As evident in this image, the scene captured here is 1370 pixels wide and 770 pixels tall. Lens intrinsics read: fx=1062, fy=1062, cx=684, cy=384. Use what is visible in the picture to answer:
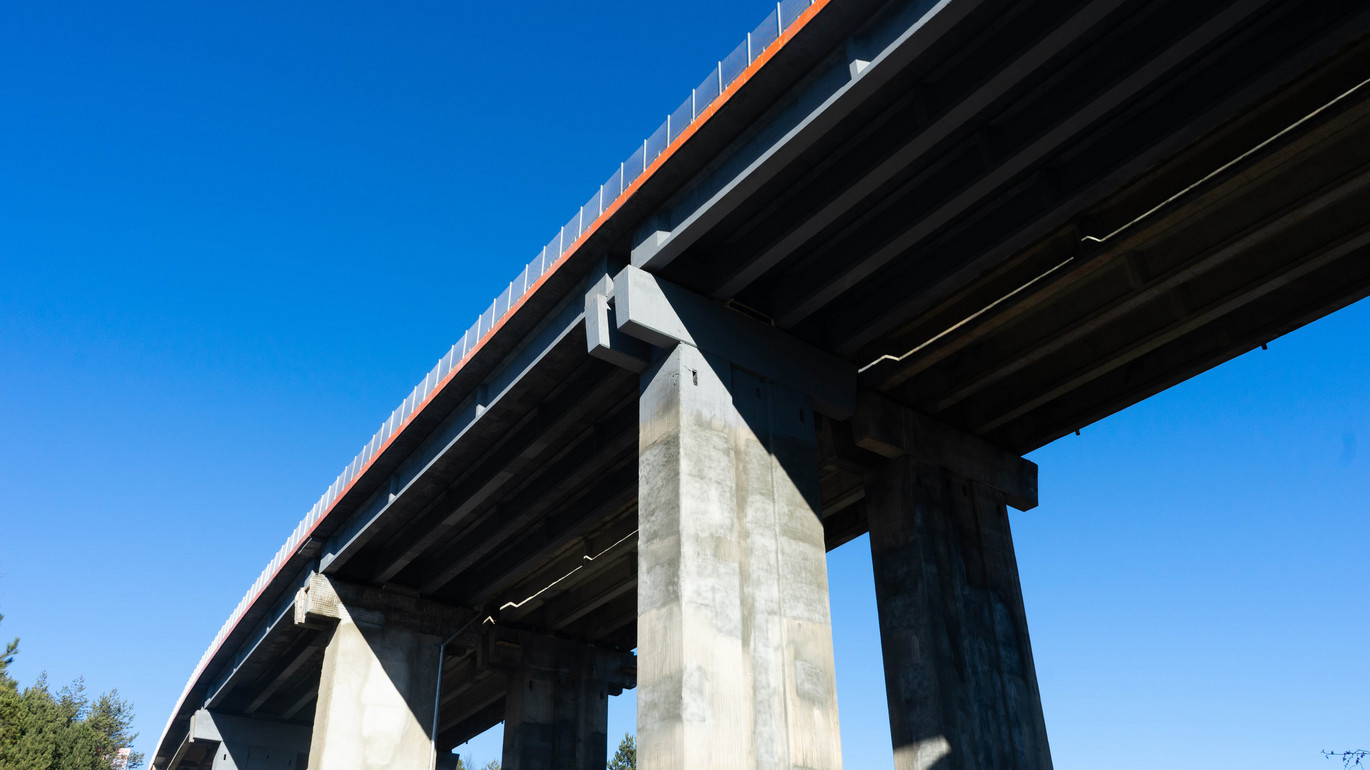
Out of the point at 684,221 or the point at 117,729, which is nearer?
the point at 684,221

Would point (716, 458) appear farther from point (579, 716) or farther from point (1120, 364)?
point (579, 716)

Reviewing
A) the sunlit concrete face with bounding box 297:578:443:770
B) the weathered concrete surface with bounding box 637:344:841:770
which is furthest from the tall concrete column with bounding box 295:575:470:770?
the weathered concrete surface with bounding box 637:344:841:770

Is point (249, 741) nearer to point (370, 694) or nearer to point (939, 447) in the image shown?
point (370, 694)

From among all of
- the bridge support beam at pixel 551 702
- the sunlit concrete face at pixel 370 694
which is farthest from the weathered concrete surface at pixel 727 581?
the bridge support beam at pixel 551 702

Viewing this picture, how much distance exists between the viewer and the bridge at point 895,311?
16.6 meters

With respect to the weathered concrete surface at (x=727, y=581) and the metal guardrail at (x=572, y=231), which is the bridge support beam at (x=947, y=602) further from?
the metal guardrail at (x=572, y=231)

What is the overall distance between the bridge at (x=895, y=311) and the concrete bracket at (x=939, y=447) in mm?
83

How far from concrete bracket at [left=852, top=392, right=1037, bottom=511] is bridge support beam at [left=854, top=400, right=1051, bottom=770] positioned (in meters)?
0.03

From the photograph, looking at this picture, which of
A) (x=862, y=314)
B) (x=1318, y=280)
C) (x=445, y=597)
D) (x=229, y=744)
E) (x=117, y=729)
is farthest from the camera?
(x=117, y=729)

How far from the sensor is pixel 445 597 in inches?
1438

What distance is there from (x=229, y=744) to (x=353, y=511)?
24.1 m

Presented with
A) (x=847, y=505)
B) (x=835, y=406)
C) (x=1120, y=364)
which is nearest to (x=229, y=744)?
(x=847, y=505)

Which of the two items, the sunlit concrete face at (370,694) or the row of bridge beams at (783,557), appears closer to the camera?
the row of bridge beams at (783,557)

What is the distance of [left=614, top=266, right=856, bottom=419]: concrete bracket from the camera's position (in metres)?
19.7
